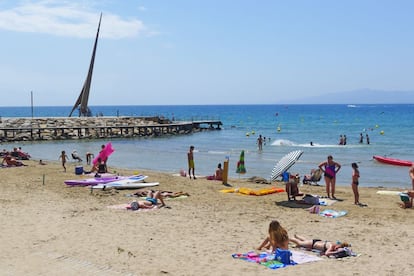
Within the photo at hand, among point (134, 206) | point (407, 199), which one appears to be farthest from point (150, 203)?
point (407, 199)

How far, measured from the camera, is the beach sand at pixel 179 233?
785 centimetres

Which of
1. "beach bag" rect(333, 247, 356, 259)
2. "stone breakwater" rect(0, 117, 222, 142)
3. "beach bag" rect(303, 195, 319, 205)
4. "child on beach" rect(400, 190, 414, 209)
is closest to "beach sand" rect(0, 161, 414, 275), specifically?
"beach bag" rect(333, 247, 356, 259)

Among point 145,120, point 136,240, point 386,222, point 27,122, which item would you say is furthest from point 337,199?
point 145,120

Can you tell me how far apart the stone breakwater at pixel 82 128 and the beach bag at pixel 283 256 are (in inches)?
1653

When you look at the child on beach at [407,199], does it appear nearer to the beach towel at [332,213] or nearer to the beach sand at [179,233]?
the beach sand at [179,233]

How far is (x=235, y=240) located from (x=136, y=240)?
1.88 metres

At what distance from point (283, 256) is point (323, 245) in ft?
3.30

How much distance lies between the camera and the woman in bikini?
27.9ft

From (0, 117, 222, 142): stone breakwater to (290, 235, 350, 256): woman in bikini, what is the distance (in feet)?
136

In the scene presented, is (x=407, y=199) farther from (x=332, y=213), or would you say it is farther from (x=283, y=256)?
(x=283, y=256)

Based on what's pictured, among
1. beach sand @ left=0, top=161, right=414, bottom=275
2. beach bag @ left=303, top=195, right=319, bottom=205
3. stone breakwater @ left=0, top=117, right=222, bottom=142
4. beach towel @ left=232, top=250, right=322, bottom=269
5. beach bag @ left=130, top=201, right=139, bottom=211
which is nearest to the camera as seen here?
beach sand @ left=0, top=161, right=414, bottom=275

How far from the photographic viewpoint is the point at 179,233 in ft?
33.2

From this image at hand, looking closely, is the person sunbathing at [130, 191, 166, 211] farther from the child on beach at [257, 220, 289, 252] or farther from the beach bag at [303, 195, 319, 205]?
the child on beach at [257, 220, 289, 252]

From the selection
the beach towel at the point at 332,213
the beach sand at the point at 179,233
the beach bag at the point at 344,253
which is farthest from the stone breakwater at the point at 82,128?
the beach bag at the point at 344,253
